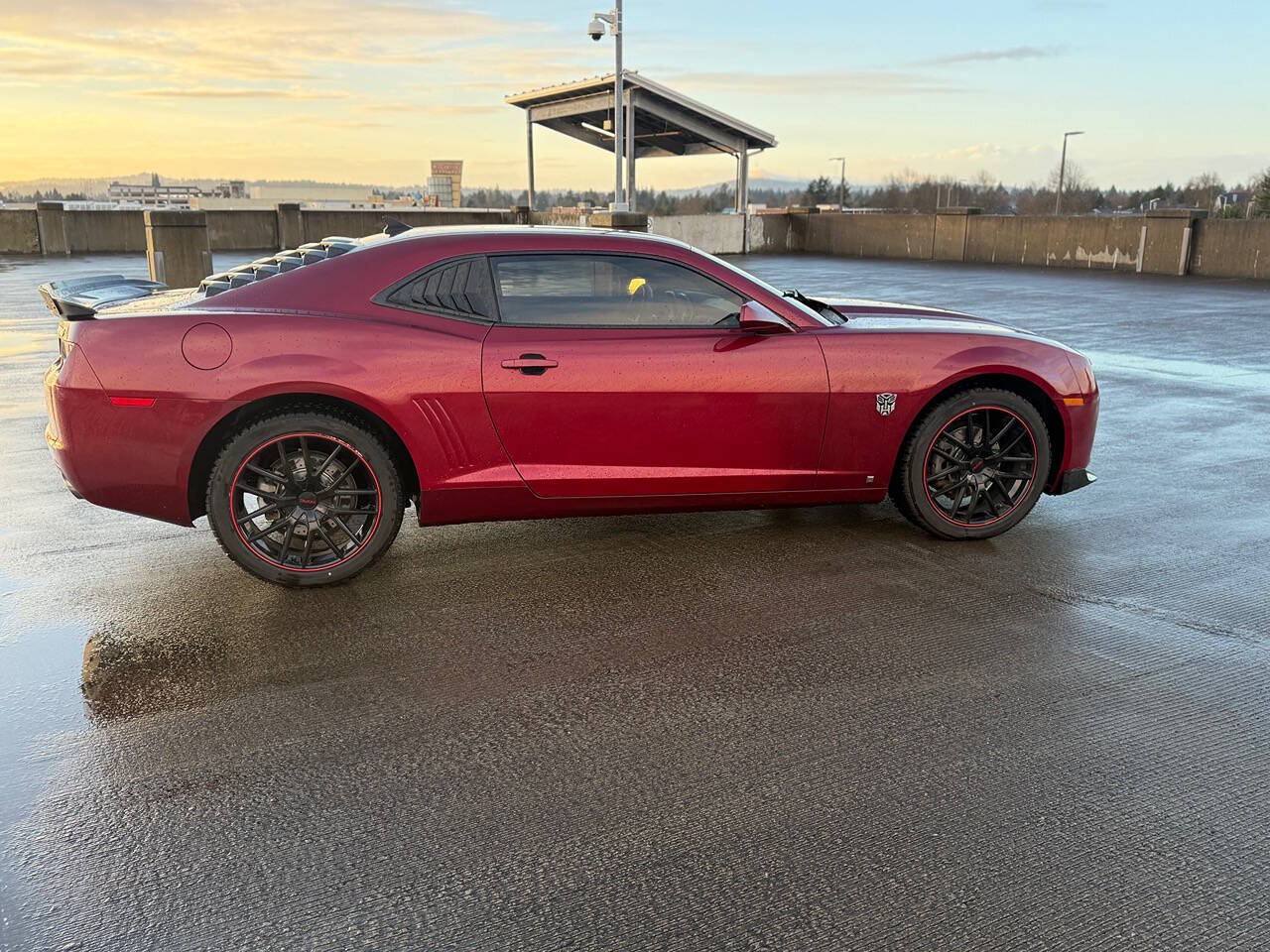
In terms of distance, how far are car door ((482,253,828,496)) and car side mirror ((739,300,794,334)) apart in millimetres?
44

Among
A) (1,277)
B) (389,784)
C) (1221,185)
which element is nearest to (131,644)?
(389,784)

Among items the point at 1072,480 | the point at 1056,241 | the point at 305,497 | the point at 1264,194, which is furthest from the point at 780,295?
the point at 1264,194

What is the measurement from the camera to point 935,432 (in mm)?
5113

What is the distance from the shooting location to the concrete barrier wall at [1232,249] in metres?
23.3

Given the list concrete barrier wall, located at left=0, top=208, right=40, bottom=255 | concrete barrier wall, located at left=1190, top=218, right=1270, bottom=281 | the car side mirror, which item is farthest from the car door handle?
concrete barrier wall, located at left=0, top=208, right=40, bottom=255

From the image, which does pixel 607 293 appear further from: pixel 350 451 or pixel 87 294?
pixel 87 294

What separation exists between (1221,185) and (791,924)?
12929 centimetres

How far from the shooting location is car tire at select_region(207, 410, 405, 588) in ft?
14.4

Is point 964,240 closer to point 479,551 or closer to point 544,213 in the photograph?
point 544,213

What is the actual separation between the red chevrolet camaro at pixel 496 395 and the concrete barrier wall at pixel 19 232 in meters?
28.0

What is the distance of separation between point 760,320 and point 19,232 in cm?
3049

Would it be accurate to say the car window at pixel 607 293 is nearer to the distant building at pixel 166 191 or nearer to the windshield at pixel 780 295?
the windshield at pixel 780 295

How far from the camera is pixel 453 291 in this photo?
4.59 meters

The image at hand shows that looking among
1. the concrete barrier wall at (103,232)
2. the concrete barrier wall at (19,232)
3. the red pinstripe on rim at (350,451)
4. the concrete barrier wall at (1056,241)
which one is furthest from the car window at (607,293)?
the concrete barrier wall at (19,232)
